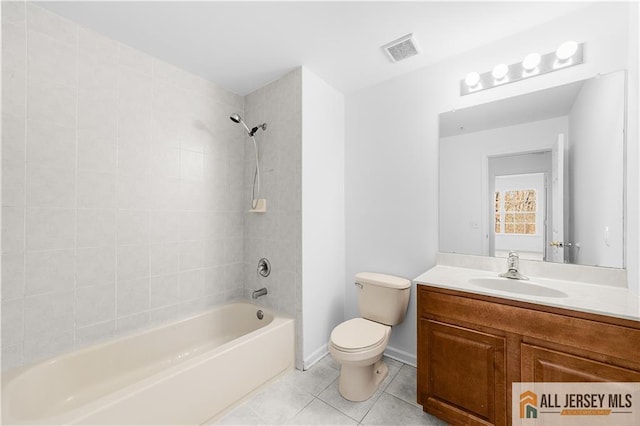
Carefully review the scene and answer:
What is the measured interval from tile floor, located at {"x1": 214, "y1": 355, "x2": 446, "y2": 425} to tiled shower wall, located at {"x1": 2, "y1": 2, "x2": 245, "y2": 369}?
0.71 m

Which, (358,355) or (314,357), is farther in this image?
(314,357)

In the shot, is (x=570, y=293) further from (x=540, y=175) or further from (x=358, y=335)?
(x=358, y=335)

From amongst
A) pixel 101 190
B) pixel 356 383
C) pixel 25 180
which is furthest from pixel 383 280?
pixel 25 180

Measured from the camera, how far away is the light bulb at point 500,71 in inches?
66.6

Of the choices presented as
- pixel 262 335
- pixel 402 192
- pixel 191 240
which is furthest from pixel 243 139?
pixel 262 335

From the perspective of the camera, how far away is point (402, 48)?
1.80m

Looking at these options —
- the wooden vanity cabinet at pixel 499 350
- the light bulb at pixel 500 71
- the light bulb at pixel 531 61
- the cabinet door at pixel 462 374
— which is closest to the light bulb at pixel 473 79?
the light bulb at pixel 500 71

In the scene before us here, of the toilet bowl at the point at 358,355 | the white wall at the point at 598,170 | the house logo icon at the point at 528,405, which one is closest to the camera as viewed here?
the house logo icon at the point at 528,405

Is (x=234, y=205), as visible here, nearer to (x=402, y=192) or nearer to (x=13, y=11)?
(x=402, y=192)

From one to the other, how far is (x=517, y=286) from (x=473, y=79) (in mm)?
1421

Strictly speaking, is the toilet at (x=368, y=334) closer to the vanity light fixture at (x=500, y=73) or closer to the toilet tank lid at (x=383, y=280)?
the toilet tank lid at (x=383, y=280)

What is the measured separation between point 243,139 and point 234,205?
0.66 meters

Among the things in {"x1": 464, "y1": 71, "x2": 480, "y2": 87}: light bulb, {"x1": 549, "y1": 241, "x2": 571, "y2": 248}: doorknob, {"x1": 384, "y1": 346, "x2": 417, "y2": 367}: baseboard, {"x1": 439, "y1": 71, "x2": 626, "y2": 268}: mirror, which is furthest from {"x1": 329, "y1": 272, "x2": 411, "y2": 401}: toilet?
{"x1": 464, "y1": 71, "x2": 480, "y2": 87}: light bulb

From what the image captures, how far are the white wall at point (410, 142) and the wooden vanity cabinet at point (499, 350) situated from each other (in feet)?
2.09
